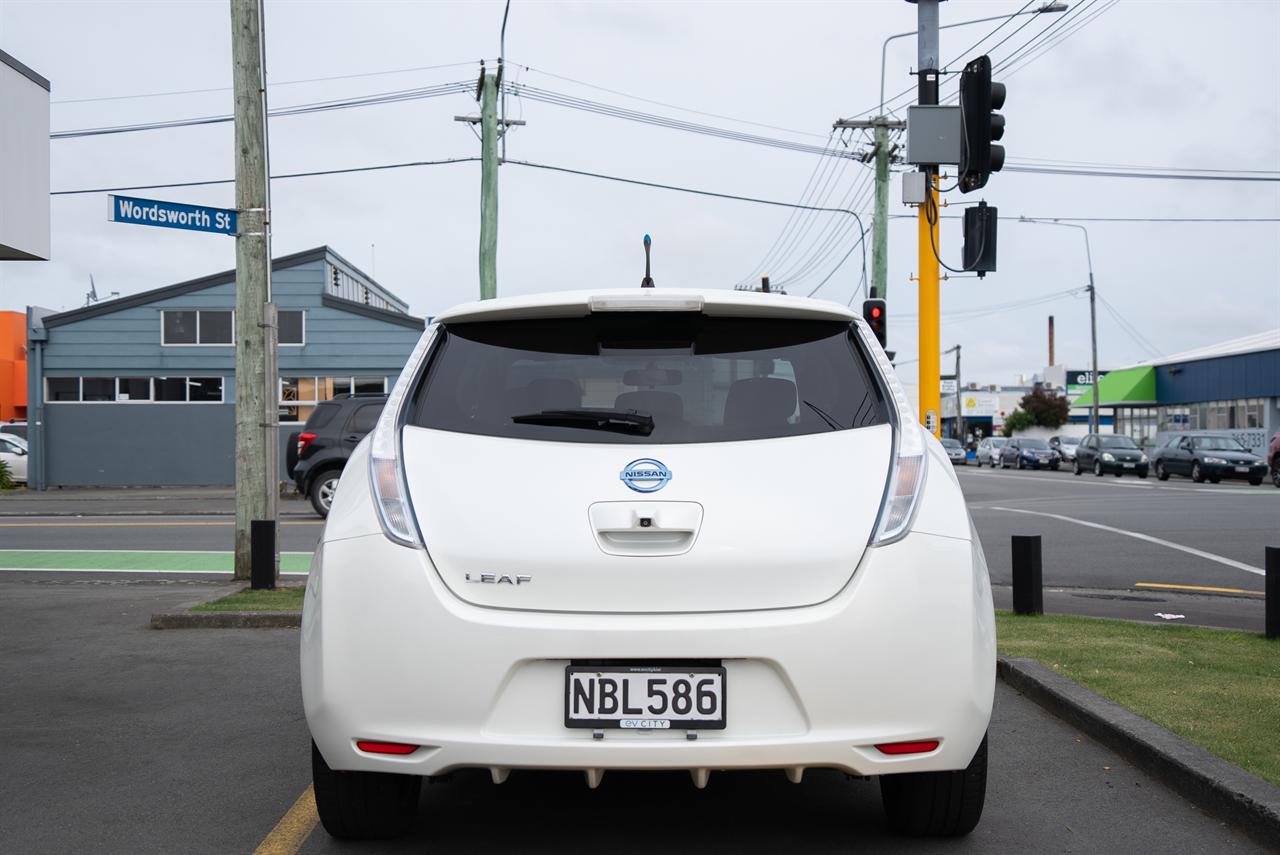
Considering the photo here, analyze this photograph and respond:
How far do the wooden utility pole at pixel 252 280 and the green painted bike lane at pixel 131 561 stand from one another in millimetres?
1944

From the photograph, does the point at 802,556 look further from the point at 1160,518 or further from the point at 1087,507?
the point at 1087,507

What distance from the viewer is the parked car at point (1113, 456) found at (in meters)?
40.2

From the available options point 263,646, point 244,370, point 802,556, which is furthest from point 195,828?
point 244,370

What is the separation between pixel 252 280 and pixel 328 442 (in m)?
9.51

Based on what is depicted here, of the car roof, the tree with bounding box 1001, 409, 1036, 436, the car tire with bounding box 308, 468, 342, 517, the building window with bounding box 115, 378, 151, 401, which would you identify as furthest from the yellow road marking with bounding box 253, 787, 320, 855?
the tree with bounding box 1001, 409, 1036, 436

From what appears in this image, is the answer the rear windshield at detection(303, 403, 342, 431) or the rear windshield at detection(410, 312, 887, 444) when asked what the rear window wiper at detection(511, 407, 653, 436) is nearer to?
the rear windshield at detection(410, 312, 887, 444)

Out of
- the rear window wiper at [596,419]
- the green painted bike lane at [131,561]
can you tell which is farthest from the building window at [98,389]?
the rear window wiper at [596,419]

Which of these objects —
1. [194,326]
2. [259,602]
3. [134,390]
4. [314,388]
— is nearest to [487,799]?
[259,602]

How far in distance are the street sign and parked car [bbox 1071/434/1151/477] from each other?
36.0 meters

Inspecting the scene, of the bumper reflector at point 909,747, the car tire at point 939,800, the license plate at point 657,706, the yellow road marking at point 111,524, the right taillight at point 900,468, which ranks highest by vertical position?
the right taillight at point 900,468

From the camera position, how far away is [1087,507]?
20969 mm

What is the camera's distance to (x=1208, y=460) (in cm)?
3388

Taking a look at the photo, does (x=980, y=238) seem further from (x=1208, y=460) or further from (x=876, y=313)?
(x=1208, y=460)

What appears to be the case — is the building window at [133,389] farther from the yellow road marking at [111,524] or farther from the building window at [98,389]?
the yellow road marking at [111,524]
